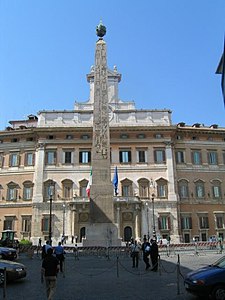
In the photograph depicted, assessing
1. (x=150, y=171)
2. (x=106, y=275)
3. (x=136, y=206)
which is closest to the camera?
(x=106, y=275)

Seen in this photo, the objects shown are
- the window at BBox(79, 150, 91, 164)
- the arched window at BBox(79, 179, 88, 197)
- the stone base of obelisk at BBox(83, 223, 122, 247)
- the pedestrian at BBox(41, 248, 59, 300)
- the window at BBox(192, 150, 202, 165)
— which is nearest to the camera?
the pedestrian at BBox(41, 248, 59, 300)

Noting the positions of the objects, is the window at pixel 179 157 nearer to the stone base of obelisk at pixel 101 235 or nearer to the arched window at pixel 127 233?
the arched window at pixel 127 233

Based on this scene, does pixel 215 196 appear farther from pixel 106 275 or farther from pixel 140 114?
pixel 106 275

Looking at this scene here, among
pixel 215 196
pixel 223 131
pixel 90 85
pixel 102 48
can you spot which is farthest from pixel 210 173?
pixel 102 48

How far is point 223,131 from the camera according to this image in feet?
125

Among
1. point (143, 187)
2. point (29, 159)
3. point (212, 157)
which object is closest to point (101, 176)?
point (143, 187)

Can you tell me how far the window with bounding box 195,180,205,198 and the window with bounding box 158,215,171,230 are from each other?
4527 millimetres

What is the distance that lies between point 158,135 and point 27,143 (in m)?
14.9

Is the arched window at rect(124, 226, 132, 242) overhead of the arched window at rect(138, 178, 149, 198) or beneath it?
beneath

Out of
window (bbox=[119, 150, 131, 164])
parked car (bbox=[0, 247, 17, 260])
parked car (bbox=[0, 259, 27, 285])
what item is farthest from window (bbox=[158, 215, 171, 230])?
parked car (bbox=[0, 259, 27, 285])

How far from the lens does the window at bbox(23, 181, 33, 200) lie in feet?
116

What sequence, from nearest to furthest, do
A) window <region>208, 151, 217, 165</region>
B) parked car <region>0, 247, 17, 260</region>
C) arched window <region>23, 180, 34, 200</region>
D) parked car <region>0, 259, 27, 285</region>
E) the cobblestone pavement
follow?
the cobblestone pavement → parked car <region>0, 259, 27, 285</region> → parked car <region>0, 247, 17, 260</region> → arched window <region>23, 180, 34, 200</region> → window <region>208, 151, 217, 165</region>

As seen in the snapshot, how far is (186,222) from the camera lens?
34.6m

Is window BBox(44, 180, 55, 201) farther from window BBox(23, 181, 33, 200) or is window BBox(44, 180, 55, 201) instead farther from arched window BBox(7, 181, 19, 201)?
arched window BBox(7, 181, 19, 201)
